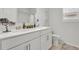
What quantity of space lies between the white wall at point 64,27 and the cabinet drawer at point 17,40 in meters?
0.23

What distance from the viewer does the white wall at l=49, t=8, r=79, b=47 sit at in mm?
1305

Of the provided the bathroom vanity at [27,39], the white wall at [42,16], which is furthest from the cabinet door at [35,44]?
the white wall at [42,16]

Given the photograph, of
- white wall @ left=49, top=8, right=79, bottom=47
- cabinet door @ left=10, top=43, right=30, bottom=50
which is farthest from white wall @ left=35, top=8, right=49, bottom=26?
cabinet door @ left=10, top=43, right=30, bottom=50

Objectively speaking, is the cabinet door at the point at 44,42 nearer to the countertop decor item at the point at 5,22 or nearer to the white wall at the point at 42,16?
the white wall at the point at 42,16

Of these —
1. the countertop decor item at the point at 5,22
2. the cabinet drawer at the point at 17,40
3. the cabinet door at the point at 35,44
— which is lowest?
the cabinet door at the point at 35,44

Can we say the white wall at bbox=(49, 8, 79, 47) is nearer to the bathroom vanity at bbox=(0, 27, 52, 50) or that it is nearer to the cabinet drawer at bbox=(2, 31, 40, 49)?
the bathroom vanity at bbox=(0, 27, 52, 50)

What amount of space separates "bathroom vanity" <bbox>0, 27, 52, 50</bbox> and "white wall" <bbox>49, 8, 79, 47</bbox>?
0.10 meters

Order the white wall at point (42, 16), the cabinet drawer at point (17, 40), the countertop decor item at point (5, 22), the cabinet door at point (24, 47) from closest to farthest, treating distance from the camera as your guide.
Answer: the cabinet drawer at point (17, 40)
the cabinet door at point (24, 47)
the countertop decor item at point (5, 22)
the white wall at point (42, 16)

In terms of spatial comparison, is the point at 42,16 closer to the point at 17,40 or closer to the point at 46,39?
the point at 46,39

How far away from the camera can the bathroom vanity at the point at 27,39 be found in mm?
916

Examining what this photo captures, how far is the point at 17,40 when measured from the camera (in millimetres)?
1036

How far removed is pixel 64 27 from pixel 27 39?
409 millimetres
